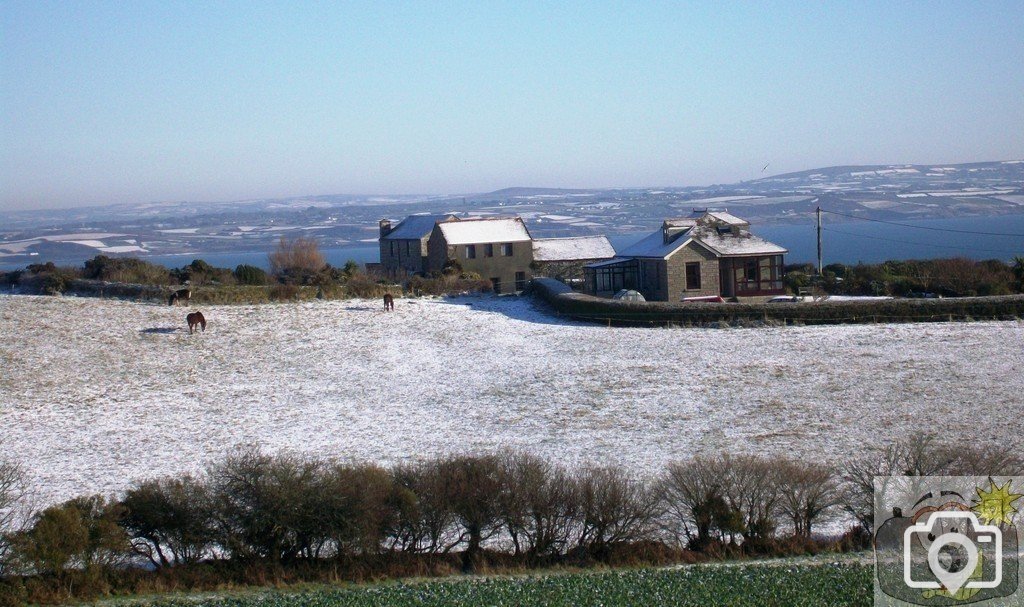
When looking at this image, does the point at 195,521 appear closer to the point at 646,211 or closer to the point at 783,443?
the point at 783,443

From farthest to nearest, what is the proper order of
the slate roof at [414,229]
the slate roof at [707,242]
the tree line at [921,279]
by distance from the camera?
the slate roof at [414,229] → the slate roof at [707,242] → the tree line at [921,279]

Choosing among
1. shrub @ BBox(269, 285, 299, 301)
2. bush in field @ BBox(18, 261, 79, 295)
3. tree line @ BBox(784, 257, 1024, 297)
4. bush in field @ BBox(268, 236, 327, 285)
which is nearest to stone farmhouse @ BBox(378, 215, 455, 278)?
bush in field @ BBox(268, 236, 327, 285)

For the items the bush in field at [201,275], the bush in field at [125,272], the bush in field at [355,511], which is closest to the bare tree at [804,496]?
the bush in field at [355,511]

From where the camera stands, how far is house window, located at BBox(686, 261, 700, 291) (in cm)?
4312

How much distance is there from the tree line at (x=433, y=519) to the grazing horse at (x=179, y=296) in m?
22.7

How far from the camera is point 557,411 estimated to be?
2533cm

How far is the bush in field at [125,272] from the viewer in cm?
4315

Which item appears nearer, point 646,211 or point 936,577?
point 936,577

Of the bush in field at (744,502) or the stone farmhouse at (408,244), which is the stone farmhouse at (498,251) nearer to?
the stone farmhouse at (408,244)

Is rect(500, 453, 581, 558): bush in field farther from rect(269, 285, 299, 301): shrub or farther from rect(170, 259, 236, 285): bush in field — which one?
rect(170, 259, 236, 285): bush in field

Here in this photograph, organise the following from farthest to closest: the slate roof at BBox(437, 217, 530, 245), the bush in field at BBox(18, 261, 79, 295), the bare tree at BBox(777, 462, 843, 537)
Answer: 1. the slate roof at BBox(437, 217, 530, 245)
2. the bush in field at BBox(18, 261, 79, 295)
3. the bare tree at BBox(777, 462, 843, 537)

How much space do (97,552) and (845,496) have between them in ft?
40.9

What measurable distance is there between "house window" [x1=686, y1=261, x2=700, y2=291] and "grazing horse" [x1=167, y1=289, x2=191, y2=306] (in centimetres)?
2154

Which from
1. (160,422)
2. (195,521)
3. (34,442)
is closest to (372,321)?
(160,422)
